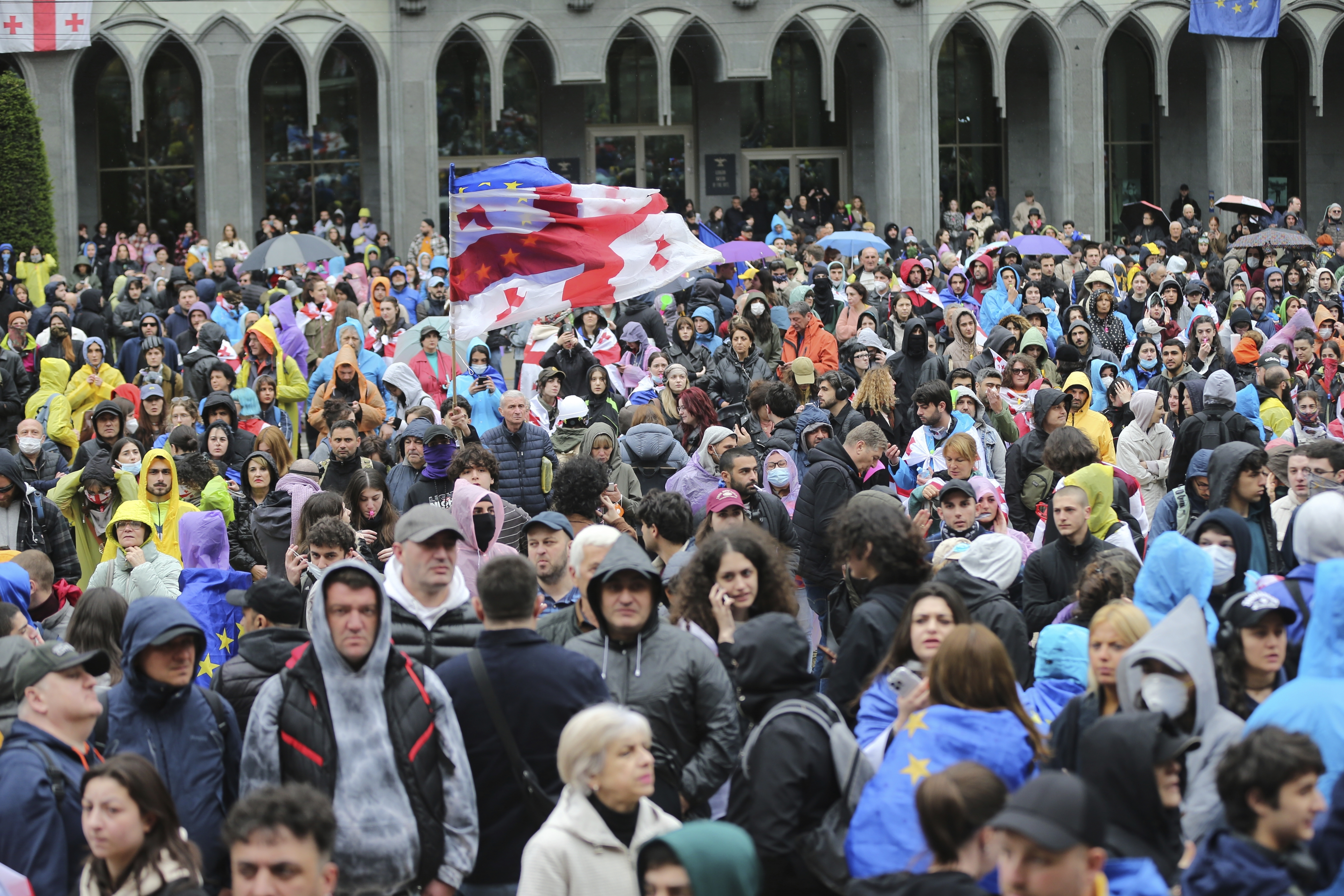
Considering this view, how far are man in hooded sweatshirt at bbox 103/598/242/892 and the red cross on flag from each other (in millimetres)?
26413

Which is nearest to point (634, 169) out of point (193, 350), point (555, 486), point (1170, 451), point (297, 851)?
point (193, 350)

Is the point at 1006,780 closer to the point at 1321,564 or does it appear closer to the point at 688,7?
the point at 1321,564

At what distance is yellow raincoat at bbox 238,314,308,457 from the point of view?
583 inches

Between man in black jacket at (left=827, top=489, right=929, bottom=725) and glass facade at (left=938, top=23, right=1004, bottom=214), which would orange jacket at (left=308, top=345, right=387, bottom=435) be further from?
glass facade at (left=938, top=23, right=1004, bottom=214)

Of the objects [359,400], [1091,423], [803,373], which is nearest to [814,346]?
[803,373]

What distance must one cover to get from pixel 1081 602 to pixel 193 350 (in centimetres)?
1125

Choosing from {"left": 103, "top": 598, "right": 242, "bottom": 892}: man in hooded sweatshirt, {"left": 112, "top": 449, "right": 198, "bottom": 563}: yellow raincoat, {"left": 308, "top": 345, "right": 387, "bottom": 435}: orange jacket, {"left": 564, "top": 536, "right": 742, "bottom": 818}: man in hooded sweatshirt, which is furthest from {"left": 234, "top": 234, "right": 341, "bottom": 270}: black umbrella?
{"left": 564, "top": 536, "right": 742, "bottom": 818}: man in hooded sweatshirt

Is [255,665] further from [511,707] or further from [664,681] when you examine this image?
[664,681]

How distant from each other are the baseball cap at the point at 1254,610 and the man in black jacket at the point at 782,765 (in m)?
1.53

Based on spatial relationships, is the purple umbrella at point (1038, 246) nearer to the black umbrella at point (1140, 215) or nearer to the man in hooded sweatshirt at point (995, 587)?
the black umbrella at point (1140, 215)

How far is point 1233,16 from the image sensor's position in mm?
31422

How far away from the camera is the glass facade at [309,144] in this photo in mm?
32312

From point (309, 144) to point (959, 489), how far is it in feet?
89.0

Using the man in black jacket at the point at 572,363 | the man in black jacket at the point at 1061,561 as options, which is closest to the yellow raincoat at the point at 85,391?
the man in black jacket at the point at 572,363
